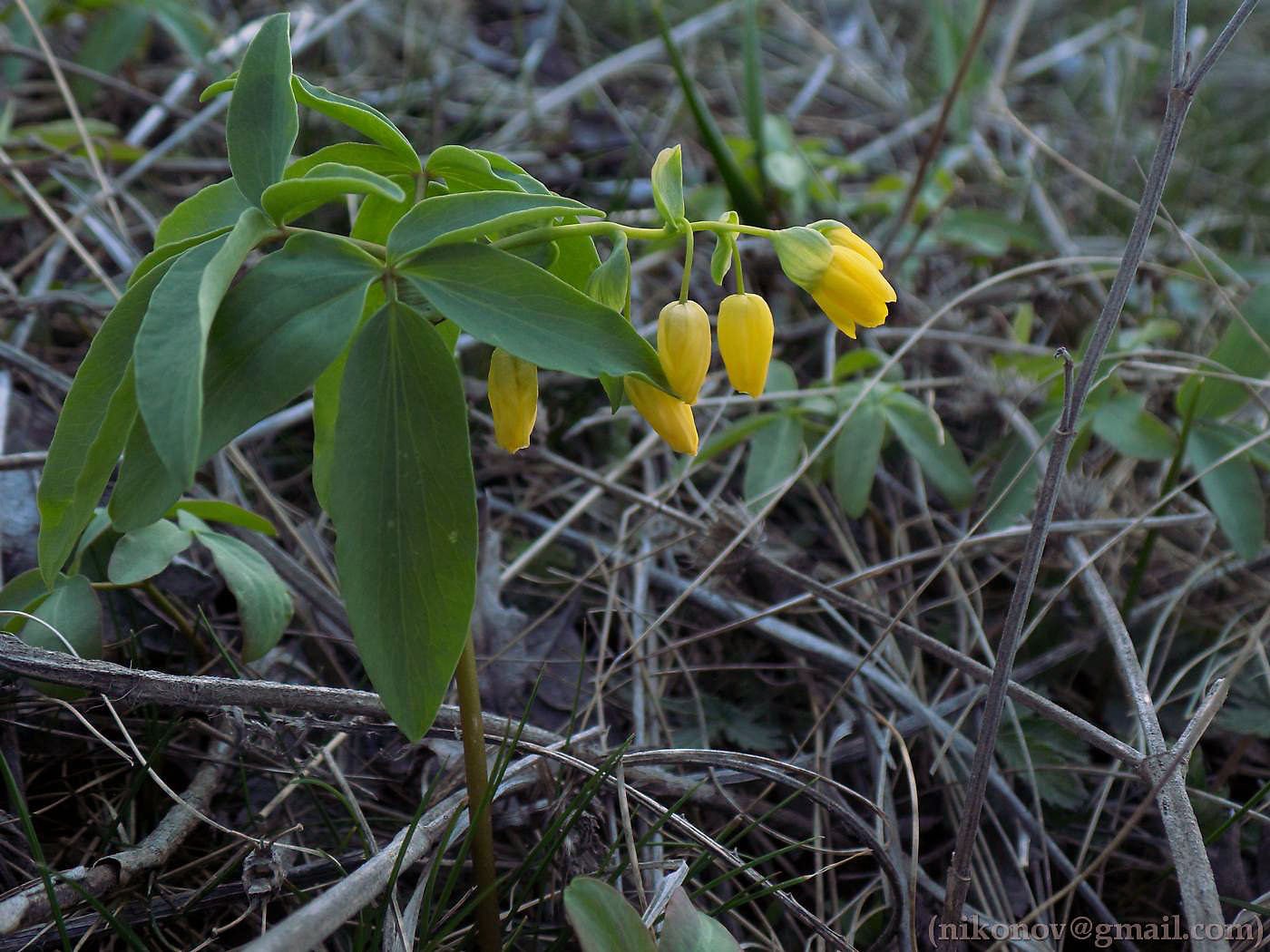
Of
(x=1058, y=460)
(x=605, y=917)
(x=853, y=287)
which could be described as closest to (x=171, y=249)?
(x=853, y=287)

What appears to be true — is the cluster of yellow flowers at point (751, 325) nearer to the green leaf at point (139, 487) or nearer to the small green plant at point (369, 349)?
the small green plant at point (369, 349)

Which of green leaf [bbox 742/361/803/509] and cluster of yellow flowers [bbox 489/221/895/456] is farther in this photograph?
green leaf [bbox 742/361/803/509]

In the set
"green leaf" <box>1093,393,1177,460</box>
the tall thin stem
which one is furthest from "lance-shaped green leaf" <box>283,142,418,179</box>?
"green leaf" <box>1093,393,1177,460</box>

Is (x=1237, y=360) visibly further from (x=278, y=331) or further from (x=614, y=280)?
(x=278, y=331)

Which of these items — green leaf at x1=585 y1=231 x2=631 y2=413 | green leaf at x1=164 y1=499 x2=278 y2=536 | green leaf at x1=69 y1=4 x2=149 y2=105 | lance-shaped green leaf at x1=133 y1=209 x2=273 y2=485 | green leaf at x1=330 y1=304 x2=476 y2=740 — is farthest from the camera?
green leaf at x1=69 y1=4 x2=149 y2=105

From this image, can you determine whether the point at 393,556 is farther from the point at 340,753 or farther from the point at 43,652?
the point at 340,753

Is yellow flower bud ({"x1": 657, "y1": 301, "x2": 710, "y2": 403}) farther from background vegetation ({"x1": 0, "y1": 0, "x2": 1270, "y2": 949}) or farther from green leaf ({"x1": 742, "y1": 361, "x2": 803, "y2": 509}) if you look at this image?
green leaf ({"x1": 742, "y1": 361, "x2": 803, "y2": 509})
